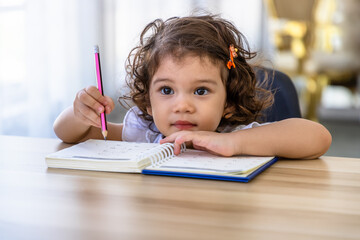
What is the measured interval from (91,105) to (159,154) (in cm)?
21

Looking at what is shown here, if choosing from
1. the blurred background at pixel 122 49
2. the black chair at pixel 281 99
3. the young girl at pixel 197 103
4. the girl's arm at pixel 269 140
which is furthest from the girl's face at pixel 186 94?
the blurred background at pixel 122 49

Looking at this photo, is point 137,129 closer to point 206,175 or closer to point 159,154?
point 159,154

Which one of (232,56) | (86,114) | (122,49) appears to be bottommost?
(122,49)

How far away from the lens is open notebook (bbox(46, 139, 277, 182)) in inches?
30.5

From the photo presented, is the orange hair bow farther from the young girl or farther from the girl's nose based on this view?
the girl's nose

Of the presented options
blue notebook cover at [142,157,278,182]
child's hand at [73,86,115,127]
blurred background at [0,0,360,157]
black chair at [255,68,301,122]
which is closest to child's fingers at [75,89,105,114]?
child's hand at [73,86,115,127]

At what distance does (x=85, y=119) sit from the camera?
1.06 meters

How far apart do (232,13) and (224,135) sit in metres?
3.40

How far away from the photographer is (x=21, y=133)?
2.71 meters

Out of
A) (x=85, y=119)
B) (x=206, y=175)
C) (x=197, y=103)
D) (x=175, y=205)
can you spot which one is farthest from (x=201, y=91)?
(x=175, y=205)

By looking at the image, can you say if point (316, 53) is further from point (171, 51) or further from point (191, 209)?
point (191, 209)

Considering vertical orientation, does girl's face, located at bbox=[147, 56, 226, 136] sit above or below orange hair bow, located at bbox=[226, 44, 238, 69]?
below

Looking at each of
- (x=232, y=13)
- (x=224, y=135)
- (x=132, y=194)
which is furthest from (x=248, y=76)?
(x=232, y=13)

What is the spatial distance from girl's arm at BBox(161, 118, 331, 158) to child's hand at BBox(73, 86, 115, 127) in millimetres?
142
